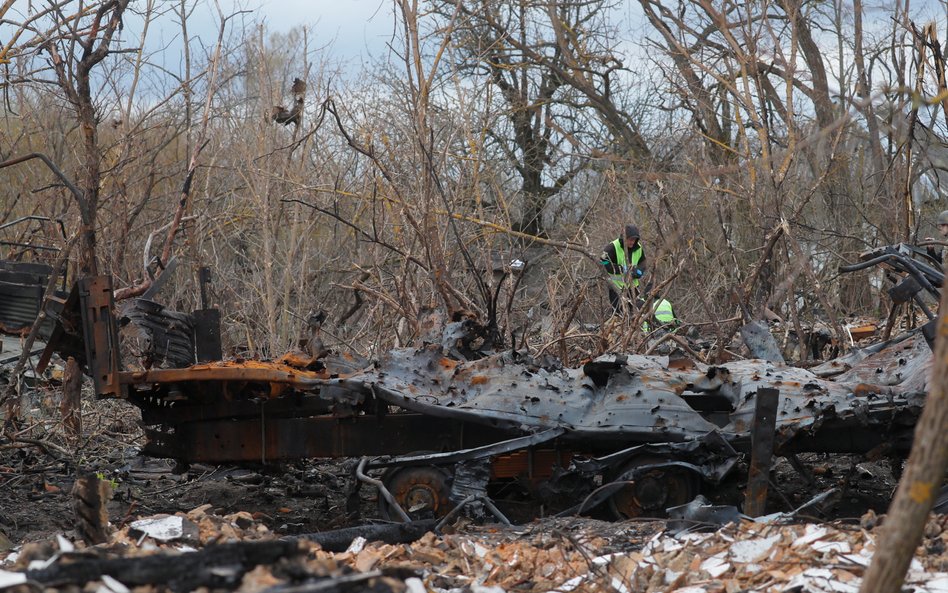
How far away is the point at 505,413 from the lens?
5.70 m

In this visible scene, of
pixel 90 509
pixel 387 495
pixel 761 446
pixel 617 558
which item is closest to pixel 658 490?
pixel 761 446

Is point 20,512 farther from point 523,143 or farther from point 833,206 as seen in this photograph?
point 523,143

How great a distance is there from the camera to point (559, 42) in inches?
860

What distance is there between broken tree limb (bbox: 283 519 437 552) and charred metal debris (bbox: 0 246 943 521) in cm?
35

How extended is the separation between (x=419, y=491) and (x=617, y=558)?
78.7 inches

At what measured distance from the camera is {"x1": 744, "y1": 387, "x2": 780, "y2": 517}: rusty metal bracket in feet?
16.9

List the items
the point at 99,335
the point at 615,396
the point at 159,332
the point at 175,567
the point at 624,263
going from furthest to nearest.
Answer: the point at 624,263 < the point at 159,332 < the point at 615,396 < the point at 99,335 < the point at 175,567

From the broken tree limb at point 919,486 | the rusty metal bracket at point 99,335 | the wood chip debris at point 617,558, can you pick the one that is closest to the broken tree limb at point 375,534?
the wood chip debris at point 617,558

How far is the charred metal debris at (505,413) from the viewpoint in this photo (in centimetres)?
557

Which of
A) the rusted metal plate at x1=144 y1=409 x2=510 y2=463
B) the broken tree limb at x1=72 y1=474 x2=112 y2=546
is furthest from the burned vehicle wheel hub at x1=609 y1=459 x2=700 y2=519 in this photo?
the broken tree limb at x1=72 y1=474 x2=112 y2=546

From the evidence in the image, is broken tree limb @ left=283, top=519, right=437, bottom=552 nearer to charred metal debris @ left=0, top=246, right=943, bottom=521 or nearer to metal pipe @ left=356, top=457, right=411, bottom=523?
metal pipe @ left=356, top=457, right=411, bottom=523

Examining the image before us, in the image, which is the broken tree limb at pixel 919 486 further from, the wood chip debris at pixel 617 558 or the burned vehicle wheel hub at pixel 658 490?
the burned vehicle wheel hub at pixel 658 490

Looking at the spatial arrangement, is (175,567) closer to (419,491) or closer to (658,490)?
(419,491)

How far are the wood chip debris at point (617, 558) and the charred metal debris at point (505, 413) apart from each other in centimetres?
100
